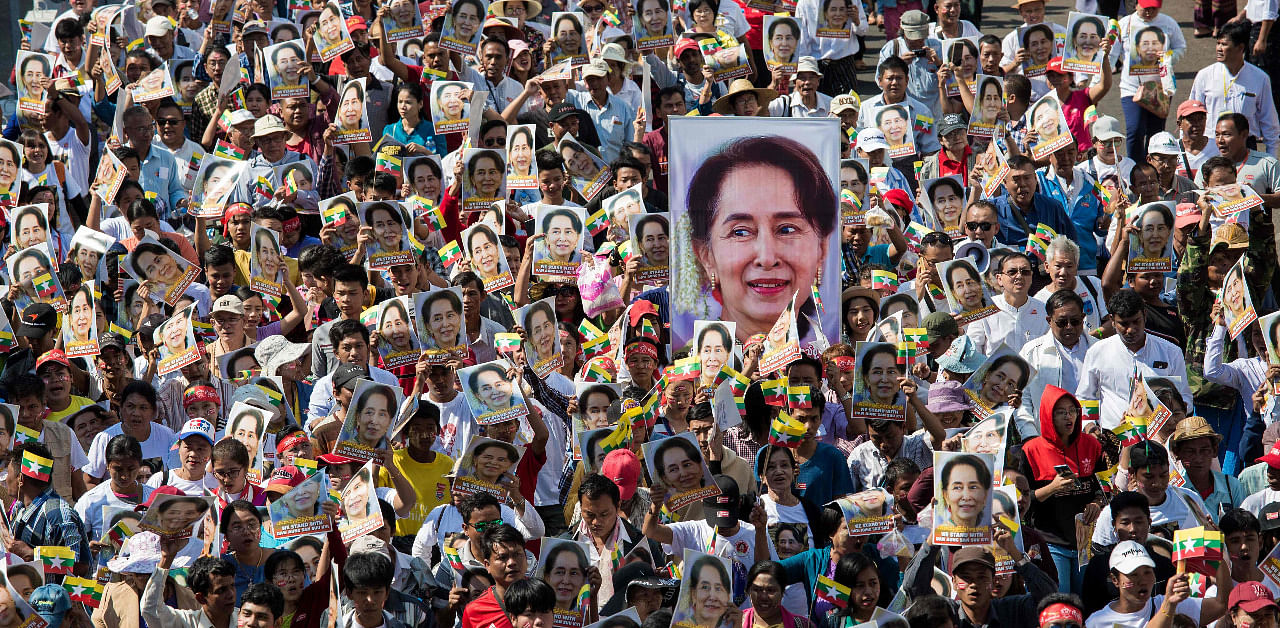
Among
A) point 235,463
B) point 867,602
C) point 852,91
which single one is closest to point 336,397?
point 235,463

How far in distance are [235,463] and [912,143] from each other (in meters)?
6.01

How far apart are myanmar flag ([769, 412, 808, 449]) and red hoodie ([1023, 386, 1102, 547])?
1144 mm

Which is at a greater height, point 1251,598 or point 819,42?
point 819,42

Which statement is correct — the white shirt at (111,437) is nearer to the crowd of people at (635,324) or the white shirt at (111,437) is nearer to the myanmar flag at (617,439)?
the crowd of people at (635,324)

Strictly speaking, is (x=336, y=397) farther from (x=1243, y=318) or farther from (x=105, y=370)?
(x=1243, y=318)

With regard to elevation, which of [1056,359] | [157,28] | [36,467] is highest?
[157,28]

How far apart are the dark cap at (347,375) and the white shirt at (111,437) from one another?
0.92m

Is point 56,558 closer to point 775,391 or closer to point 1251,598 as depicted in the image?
point 775,391

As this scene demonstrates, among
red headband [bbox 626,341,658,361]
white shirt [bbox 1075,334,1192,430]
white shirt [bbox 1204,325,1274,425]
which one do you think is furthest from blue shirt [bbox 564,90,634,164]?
white shirt [bbox 1204,325,1274,425]

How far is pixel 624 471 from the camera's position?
419 inches

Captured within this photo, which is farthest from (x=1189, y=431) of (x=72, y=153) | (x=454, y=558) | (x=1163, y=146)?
(x=72, y=153)

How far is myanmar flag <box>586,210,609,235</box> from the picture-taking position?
13.5 meters

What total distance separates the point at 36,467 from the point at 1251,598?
5.70 meters

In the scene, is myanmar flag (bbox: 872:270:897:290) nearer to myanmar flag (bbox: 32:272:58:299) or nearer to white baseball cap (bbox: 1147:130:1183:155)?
white baseball cap (bbox: 1147:130:1183:155)
